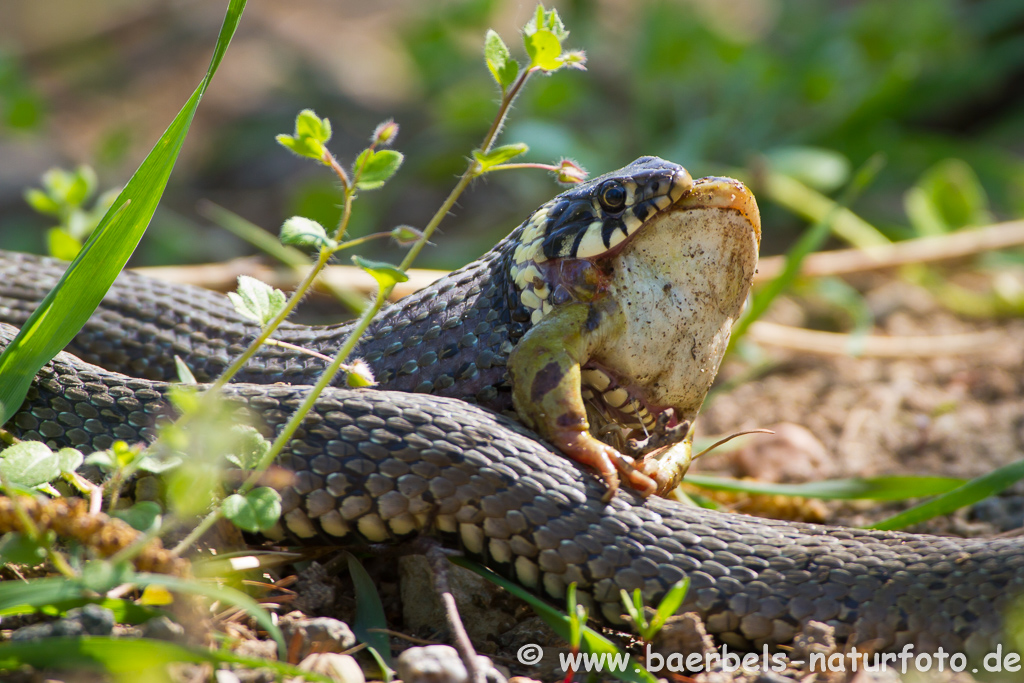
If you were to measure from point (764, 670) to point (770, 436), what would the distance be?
7.00 ft

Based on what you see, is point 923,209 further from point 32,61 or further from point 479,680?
point 32,61

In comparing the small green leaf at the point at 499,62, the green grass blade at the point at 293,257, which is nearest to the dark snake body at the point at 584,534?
the small green leaf at the point at 499,62

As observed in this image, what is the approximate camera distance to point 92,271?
2.93 m

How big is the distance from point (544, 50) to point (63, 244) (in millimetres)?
3076

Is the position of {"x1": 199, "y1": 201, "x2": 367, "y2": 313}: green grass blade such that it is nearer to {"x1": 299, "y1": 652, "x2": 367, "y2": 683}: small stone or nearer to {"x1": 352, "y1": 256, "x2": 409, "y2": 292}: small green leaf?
{"x1": 352, "y1": 256, "x2": 409, "y2": 292}: small green leaf

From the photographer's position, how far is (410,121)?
1052 cm

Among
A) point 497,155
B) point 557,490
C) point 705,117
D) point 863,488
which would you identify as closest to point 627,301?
point 557,490

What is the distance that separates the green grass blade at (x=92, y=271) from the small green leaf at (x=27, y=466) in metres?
0.48

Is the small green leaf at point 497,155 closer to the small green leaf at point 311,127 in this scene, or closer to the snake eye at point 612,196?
the small green leaf at point 311,127

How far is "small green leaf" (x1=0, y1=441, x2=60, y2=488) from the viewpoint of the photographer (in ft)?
7.79

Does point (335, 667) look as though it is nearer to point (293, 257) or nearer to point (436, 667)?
point (436, 667)

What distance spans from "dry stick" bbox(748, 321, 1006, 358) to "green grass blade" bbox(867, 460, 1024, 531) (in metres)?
2.60

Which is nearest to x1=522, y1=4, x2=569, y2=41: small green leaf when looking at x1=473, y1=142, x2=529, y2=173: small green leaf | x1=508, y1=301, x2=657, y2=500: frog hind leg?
x1=473, y1=142, x2=529, y2=173: small green leaf

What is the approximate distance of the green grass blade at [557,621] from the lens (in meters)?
2.50
